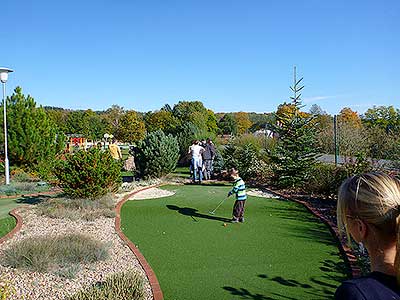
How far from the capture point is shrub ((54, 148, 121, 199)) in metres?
9.45

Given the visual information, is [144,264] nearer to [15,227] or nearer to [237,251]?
[237,251]

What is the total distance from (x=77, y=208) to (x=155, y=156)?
6.08 metres

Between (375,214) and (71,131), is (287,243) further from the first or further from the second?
(71,131)

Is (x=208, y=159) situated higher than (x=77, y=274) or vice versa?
(x=208, y=159)

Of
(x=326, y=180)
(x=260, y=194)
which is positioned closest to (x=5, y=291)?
(x=260, y=194)

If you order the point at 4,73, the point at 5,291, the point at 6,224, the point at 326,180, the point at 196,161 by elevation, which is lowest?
the point at 6,224

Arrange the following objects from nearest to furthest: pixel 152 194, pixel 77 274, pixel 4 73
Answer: pixel 77 274 → pixel 152 194 → pixel 4 73

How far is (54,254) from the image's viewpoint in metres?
5.86

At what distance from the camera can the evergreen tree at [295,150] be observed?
42.2 feet

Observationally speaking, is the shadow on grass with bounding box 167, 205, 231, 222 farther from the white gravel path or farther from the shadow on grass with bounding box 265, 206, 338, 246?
the white gravel path

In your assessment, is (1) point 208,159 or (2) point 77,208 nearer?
(2) point 77,208

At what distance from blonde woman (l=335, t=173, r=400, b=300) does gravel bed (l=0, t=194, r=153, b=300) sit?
367 centimetres

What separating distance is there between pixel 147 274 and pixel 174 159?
34.5ft

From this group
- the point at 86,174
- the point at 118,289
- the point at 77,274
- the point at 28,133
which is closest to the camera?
the point at 118,289
